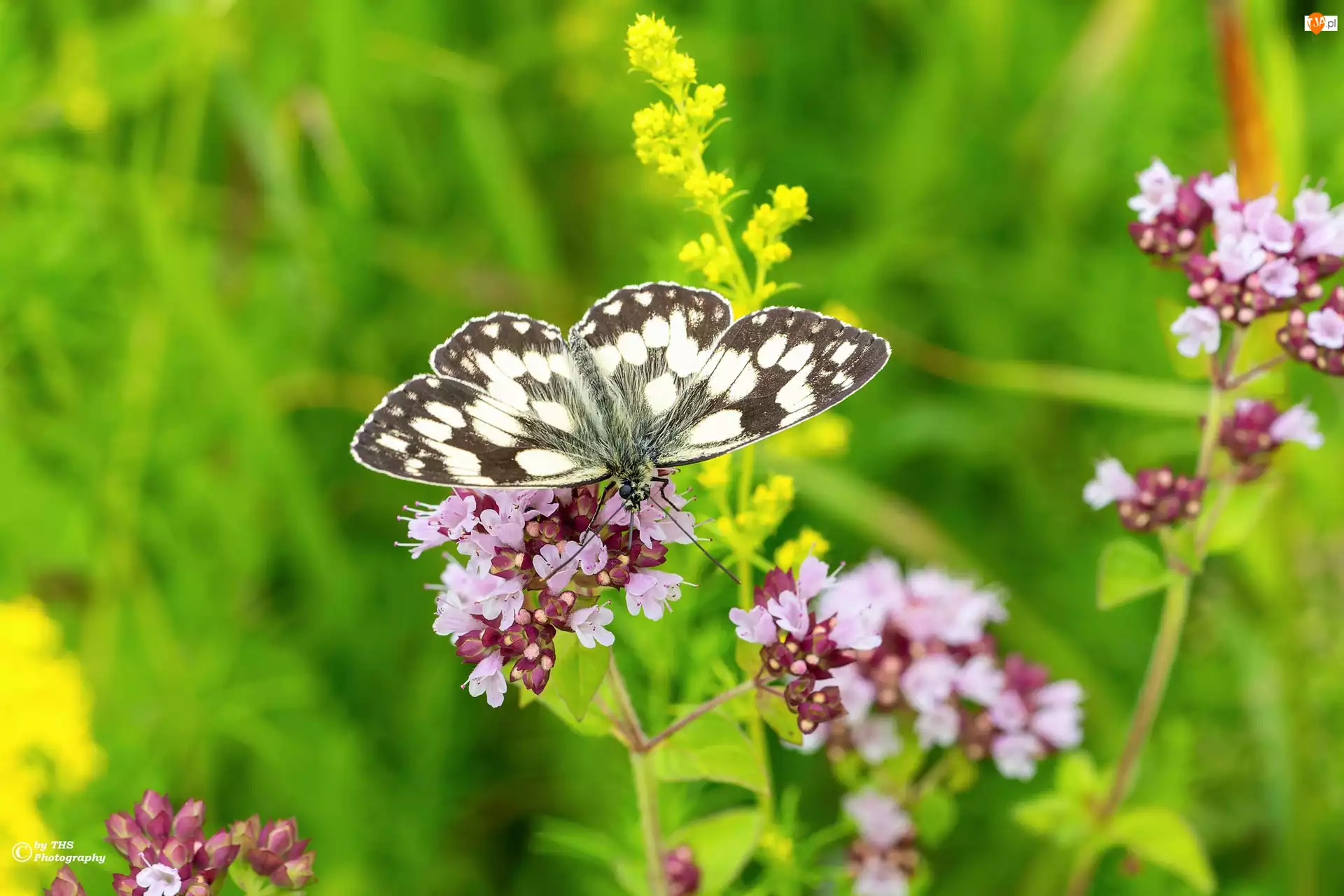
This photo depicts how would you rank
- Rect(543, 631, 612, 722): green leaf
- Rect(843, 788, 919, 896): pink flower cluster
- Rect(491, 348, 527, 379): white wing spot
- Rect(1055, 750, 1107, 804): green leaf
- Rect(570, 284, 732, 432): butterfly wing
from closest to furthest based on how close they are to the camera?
Rect(543, 631, 612, 722): green leaf → Rect(570, 284, 732, 432): butterfly wing → Rect(491, 348, 527, 379): white wing spot → Rect(843, 788, 919, 896): pink flower cluster → Rect(1055, 750, 1107, 804): green leaf

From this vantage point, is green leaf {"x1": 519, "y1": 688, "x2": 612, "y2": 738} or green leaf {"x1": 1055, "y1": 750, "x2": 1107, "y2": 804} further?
green leaf {"x1": 1055, "y1": 750, "x2": 1107, "y2": 804}

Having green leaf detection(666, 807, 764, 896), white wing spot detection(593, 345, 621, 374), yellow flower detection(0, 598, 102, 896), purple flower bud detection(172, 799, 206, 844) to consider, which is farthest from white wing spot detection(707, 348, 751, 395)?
yellow flower detection(0, 598, 102, 896)

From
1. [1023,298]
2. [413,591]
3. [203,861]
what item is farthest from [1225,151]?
[203,861]

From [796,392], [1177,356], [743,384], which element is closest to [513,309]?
[743,384]

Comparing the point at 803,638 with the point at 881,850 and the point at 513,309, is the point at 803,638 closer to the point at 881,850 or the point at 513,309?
the point at 881,850

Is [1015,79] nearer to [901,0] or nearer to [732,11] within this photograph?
[901,0]

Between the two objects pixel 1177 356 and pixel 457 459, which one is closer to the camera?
pixel 457 459

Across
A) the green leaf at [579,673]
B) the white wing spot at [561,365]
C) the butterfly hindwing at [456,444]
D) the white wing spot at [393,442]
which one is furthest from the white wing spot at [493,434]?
the green leaf at [579,673]

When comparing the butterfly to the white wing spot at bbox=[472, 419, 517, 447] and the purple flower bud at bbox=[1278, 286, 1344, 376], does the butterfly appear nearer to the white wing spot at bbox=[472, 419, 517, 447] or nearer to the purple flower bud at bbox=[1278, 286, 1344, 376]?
the white wing spot at bbox=[472, 419, 517, 447]
